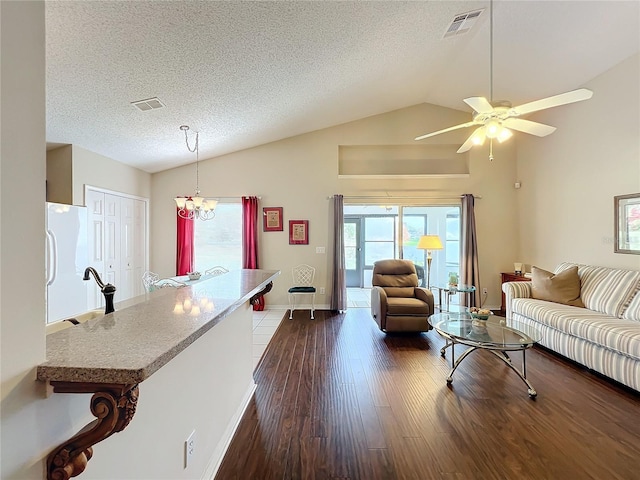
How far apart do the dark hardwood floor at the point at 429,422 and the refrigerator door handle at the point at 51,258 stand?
8.51ft

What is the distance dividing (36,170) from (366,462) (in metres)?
2.12

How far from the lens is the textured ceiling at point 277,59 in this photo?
2305mm

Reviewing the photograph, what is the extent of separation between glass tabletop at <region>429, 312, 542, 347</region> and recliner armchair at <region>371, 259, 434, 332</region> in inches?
21.4

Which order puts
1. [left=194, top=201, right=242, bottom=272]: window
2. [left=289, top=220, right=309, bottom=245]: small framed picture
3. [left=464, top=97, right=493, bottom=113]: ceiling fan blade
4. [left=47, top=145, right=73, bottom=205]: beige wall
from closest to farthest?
1. [left=464, top=97, right=493, bottom=113]: ceiling fan blade
2. [left=47, top=145, right=73, bottom=205]: beige wall
3. [left=289, top=220, right=309, bottom=245]: small framed picture
4. [left=194, top=201, right=242, bottom=272]: window

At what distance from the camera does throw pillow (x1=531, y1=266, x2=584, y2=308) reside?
12.2 ft

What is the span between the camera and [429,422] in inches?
86.4

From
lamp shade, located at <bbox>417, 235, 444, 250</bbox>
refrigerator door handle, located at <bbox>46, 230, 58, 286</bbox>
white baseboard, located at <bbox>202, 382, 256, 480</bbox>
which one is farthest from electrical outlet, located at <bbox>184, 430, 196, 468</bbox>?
lamp shade, located at <bbox>417, 235, 444, 250</bbox>

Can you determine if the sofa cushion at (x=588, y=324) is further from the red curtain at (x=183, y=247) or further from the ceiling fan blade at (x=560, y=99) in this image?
the red curtain at (x=183, y=247)

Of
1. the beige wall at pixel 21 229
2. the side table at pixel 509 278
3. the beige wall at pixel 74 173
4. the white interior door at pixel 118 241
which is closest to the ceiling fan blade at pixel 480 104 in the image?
the beige wall at pixel 21 229

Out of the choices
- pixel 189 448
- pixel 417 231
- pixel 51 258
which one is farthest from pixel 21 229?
pixel 417 231

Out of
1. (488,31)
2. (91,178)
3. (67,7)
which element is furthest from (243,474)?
(488,31)

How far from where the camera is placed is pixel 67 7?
1.95 metres

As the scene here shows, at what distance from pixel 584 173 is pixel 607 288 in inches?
65.6

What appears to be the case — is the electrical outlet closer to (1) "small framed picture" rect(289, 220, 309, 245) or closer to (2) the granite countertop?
(2) the granite countertop
